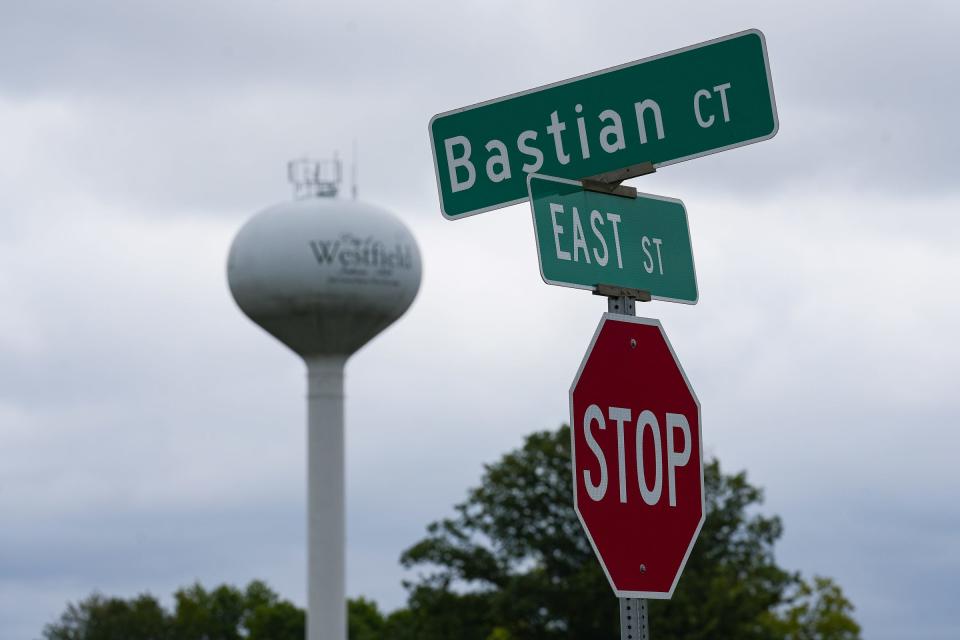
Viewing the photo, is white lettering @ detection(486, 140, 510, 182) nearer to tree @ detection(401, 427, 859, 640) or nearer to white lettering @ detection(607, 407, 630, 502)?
white lettering @ detection(607, 407, 630, 502)

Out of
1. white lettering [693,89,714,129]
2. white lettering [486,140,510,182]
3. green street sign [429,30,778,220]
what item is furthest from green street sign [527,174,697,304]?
white lettering [486,140,510,182]

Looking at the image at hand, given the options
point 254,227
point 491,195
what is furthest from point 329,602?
point 491,195

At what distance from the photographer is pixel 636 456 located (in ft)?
→ 17.2

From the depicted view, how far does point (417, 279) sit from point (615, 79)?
38.0 meters

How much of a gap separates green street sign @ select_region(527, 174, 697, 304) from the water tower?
36388 mm

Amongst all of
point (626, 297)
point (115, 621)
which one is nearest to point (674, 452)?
point (626, 297)

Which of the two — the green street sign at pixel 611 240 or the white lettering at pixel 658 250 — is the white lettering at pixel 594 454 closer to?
the green street sign at pixel 611 240

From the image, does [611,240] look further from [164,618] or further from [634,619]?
[164,618]

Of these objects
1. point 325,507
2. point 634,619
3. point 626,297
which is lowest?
point 634,619

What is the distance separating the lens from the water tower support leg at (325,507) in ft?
147

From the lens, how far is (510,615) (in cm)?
4828

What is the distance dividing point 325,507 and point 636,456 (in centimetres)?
4048

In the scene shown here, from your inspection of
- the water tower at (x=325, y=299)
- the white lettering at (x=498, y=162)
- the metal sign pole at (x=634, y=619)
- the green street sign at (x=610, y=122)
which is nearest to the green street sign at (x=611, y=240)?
the green street sign at (x=610, y=122)

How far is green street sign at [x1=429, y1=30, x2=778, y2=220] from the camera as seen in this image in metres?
5.58
